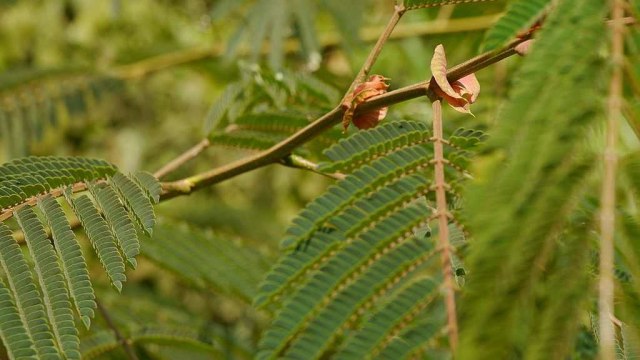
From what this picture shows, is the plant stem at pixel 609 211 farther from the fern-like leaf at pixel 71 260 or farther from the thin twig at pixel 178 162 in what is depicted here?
the thin twig at pixel 178 162

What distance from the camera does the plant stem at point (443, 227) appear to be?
685mm

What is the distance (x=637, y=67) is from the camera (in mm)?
657

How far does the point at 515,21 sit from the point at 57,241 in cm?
50

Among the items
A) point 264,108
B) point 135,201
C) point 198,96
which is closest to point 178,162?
point 264,108

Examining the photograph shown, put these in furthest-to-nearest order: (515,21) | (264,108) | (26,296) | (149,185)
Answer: (264,108), (149,185), (26,296), (515,21)

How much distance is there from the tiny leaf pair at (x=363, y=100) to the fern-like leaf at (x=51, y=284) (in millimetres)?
320

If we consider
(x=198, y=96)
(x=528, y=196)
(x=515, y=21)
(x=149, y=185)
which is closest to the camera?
(x=528, y=196)

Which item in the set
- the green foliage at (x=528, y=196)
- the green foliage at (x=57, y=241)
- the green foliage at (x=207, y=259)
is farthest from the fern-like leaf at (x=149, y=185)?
the green foliage at (x=207, y=259)

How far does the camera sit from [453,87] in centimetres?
85

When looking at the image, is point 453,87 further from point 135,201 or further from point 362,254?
point 135,201

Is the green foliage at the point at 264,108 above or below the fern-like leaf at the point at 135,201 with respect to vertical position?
below

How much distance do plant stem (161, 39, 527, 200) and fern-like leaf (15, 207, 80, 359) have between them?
6.9 inches

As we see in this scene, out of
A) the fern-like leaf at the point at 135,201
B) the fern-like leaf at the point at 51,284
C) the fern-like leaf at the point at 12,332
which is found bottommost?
the fern-like leaf at the point at 12,332

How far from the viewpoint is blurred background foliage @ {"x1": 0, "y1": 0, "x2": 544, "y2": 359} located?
5.17ft
